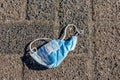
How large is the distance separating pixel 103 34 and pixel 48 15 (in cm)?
44

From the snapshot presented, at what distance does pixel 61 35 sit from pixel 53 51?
0.46 ft

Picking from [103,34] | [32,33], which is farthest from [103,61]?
[32,33]

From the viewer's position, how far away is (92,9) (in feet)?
8.88

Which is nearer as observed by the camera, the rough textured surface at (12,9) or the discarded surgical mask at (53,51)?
the discarded surgical mask at (53,51)

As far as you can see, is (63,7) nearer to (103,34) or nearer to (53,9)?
(53,9)

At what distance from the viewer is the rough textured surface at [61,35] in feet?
8.60

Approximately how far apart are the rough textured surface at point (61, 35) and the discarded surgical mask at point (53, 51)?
1.7 inches

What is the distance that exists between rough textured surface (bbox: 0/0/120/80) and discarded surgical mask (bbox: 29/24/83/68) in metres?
0.04

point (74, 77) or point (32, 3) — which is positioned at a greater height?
point (32, 3)

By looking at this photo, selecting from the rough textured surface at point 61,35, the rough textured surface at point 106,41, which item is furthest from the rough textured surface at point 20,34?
the rough textured surface at point 106,41

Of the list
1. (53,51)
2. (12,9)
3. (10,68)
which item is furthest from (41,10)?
(10,68)

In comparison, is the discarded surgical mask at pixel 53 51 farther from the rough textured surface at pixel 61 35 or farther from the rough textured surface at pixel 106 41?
the rough textured surface at pixel 106 41

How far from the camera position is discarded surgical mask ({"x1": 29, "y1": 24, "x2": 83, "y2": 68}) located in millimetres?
2600

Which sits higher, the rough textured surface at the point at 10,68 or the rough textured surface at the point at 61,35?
the rough textured surface at the point at 61,35
